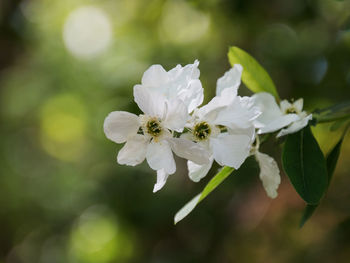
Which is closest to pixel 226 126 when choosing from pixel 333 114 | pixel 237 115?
pixel 237 115

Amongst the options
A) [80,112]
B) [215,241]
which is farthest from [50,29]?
[215,241]

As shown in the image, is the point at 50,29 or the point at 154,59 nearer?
the point at 154,59

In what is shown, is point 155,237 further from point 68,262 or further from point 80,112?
point 80,112

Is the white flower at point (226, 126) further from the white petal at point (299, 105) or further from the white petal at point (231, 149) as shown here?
the white petal at point (299, 105)

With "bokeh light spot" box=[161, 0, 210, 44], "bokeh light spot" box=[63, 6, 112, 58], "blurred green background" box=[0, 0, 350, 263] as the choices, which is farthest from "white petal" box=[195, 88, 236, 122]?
"bokeh light spot" box=[63, 6, 112, 58]

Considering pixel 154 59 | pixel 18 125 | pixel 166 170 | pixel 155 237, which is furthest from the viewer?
pixel 18 125

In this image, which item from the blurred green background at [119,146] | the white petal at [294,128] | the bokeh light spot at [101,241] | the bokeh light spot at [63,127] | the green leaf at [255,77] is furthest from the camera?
the bokeh light spot at [63,127]

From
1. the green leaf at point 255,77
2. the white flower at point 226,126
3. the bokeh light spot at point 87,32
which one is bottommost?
the bokeh light spot at point 87,32

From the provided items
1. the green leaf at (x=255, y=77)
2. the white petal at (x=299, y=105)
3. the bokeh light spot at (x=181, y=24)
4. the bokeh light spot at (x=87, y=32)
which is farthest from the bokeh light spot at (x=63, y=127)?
the white petal at (x=299, y=105)

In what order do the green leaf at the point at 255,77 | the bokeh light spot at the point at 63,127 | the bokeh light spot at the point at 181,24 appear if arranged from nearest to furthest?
the green leaf at the point at 255,77, the bokeh light spot at the point at 181,24, the bokeh light spot at the point at 63,127
